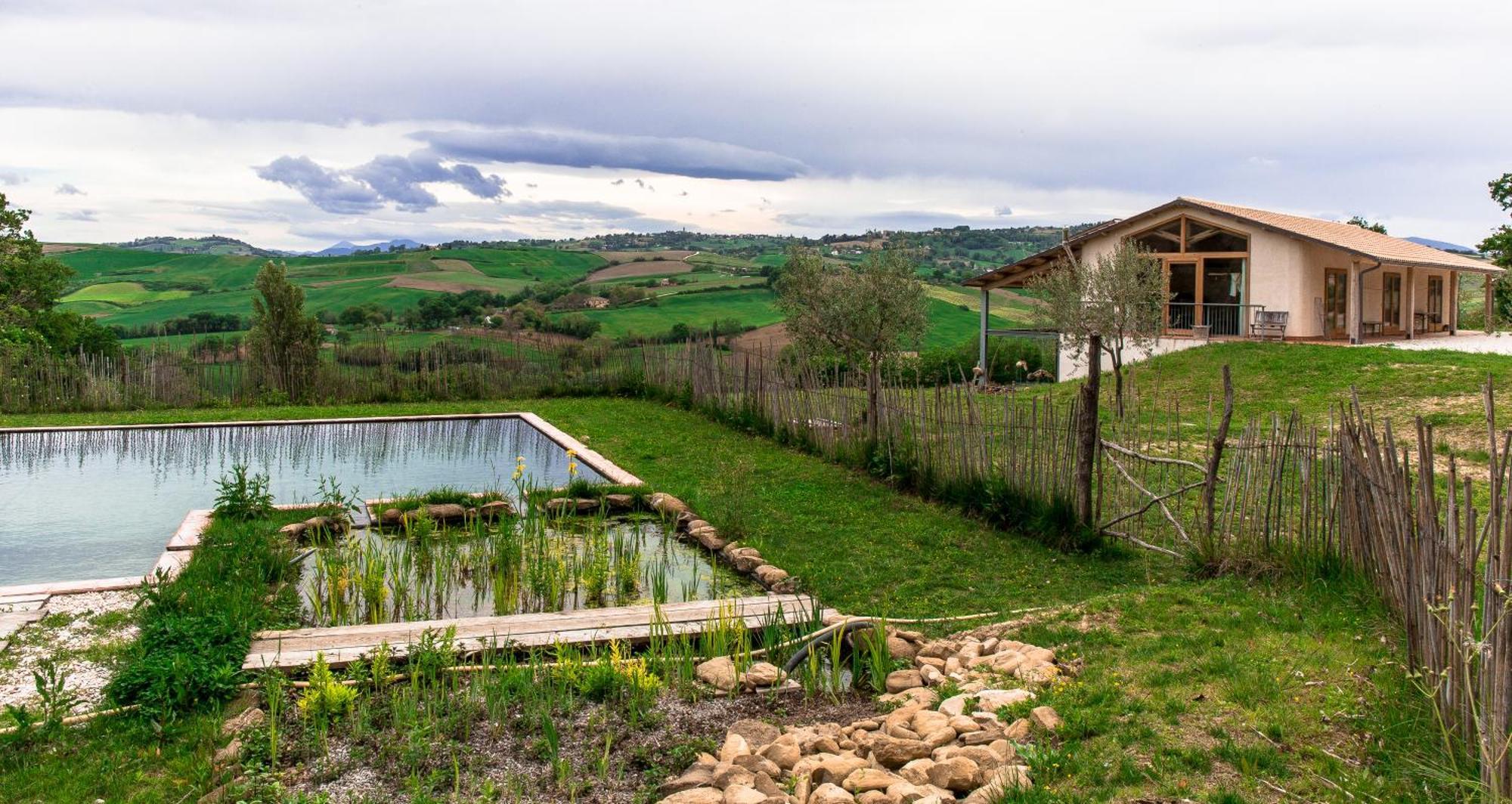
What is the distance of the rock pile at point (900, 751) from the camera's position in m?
3.55

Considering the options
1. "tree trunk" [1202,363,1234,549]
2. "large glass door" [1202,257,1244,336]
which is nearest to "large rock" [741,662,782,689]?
"tree trunk" [1202,363,1234,549]

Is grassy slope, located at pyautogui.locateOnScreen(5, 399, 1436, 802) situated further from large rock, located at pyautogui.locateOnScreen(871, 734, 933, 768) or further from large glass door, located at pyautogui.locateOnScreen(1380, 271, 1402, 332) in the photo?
large glass door, located at pyautogui.locateOnScreen(1380, 271, 1402, 332)

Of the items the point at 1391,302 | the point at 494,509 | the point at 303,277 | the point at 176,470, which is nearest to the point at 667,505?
the point at 494,509

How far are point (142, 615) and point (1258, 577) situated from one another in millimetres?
6172

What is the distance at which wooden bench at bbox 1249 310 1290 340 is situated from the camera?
66.2 ft

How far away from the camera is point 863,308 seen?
430 inches

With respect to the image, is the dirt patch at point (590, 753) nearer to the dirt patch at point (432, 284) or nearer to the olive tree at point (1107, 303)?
the olive tree at point (1107, 303)

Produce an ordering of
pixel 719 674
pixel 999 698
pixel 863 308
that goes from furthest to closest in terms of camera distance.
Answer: pixel 863 308 → pixel 719 674 → pixel 999 698

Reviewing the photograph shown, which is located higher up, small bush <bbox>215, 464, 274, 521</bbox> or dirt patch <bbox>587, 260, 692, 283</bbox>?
dirt patch <bbox>587, 260, 692, 283</bbox>

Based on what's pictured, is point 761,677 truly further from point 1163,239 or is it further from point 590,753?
point 1163,239

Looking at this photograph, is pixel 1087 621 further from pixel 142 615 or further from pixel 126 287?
pixel 126 287

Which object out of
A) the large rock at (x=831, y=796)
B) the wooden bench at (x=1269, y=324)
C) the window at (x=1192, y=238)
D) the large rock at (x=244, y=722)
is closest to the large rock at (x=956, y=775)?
the large rock at (x=831, y=796)

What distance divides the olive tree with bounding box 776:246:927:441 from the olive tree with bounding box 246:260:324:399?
31.9ft

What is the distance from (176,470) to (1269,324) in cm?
1856
